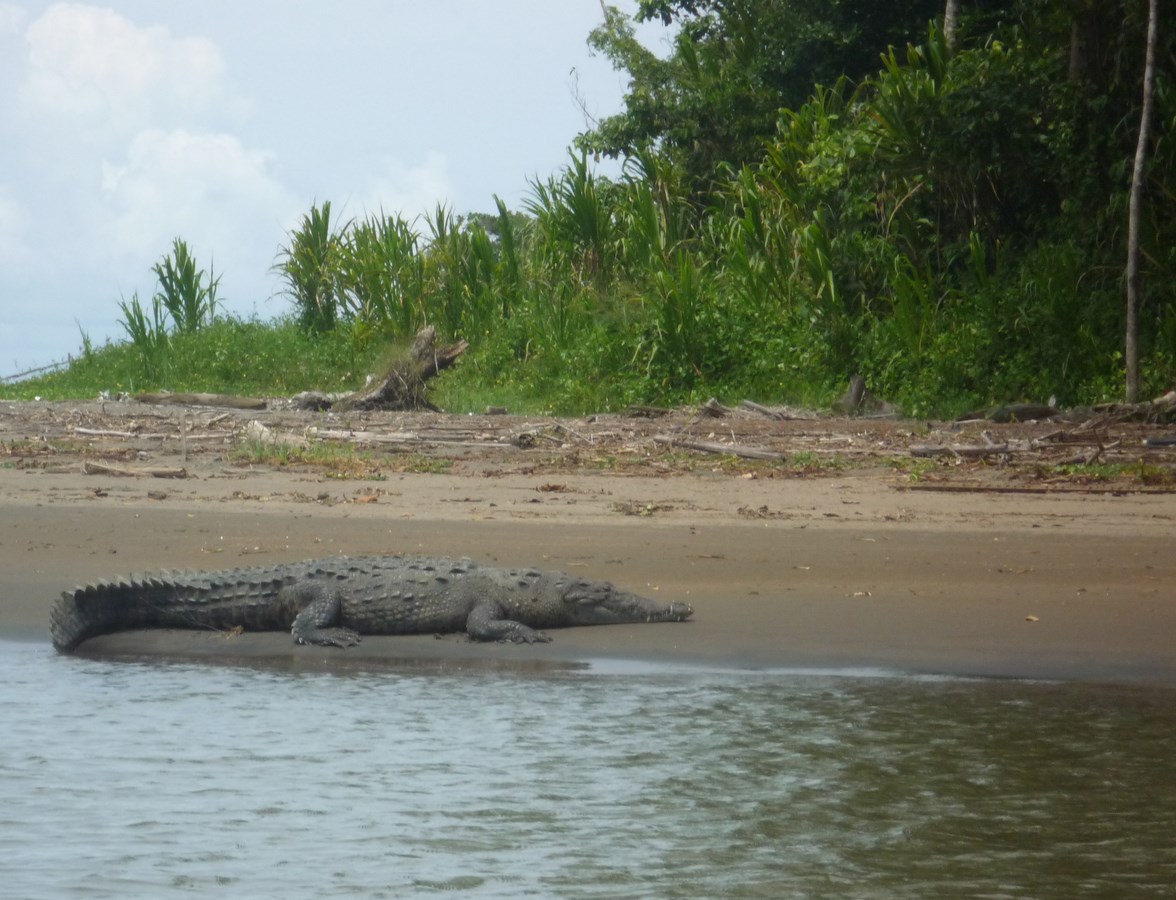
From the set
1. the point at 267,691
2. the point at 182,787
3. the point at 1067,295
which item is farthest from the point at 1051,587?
the point at 1067,295

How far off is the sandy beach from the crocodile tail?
83mm

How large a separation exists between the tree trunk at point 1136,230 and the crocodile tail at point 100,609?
386 inches

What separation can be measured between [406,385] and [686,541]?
344 inches

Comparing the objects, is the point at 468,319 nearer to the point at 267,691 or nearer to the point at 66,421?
A: the point at 66,421

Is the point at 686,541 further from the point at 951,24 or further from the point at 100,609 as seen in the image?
the point at 951,24

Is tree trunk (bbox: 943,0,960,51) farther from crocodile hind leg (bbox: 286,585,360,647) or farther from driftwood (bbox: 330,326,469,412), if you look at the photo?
crocodile hind leg (bbox: 286,585,360,647)

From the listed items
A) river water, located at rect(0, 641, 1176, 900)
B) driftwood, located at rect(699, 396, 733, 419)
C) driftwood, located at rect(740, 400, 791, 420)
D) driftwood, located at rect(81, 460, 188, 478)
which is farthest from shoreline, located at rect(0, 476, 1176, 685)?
driftwood, located at rect(699, 396, 733, 419)

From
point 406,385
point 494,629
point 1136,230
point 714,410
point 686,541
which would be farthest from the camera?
point 406,385

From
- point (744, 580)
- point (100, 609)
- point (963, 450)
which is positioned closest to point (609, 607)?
point (744, 580)

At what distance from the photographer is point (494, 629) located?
5910 millimetres

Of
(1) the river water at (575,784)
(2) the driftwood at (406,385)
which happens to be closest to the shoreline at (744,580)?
(1) the river water at (575,784)

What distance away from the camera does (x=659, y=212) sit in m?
18.9

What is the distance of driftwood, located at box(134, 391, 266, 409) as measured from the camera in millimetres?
16312

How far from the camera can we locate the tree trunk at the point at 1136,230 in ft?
43.3
